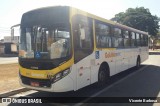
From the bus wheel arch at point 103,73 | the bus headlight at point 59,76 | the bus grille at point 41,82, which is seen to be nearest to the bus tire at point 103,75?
the bus wheel arch at point 103,73

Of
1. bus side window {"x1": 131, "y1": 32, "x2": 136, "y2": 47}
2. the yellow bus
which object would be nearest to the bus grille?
the yellow bus

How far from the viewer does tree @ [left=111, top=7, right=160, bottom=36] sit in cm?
5697

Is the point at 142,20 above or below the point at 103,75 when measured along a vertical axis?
above

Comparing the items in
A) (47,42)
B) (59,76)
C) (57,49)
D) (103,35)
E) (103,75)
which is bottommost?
(103,75)

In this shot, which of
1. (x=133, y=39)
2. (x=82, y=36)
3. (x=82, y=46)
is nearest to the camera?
(x=82, y=36)

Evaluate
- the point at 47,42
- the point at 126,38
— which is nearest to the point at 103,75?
the point at 47,42

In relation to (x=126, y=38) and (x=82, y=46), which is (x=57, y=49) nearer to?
(x=82, y=46)

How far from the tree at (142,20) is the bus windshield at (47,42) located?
5176 centimetres

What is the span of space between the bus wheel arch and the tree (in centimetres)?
4842

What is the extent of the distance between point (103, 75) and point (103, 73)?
93mm

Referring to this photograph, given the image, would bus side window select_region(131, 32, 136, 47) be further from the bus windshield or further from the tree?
the tree

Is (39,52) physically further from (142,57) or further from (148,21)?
(148,21)

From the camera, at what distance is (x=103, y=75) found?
1049 cm

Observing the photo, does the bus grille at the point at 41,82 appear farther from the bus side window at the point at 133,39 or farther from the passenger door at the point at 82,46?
the bus side window at the point at 133,39
